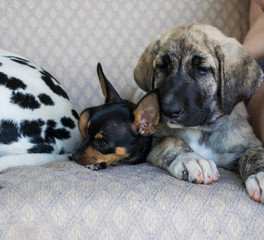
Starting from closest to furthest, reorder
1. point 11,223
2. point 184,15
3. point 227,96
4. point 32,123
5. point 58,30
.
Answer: point 11,223, point 227,96, point 32,123, point 58,30, point 184,15

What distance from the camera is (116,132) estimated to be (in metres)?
2.23

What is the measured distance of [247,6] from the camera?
3.71m

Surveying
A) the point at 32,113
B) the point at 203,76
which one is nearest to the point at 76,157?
the point at 32,113

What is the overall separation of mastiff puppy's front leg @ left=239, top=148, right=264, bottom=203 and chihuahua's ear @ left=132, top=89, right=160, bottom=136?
595 mm

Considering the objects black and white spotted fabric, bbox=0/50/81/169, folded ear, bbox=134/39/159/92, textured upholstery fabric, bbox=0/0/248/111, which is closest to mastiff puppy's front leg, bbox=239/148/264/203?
folded ear, bbox=134/39/159/92

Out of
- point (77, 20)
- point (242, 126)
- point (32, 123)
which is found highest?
point (77, 20)

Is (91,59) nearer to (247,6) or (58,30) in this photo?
(58,30)

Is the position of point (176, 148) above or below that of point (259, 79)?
below

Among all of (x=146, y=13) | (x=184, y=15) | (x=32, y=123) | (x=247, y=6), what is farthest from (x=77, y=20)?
(x=247, y=6)

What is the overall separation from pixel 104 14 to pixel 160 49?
1235 millimetres

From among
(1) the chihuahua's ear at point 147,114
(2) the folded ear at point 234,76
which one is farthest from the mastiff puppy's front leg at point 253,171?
(1) the chihuahua's ear at point 147,114

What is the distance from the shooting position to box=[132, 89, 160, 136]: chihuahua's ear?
2.11m

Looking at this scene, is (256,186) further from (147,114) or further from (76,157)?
(76,157)

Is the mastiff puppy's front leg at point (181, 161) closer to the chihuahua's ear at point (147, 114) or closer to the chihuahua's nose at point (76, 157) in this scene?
the chihuahua's ear at point (147, 114)
